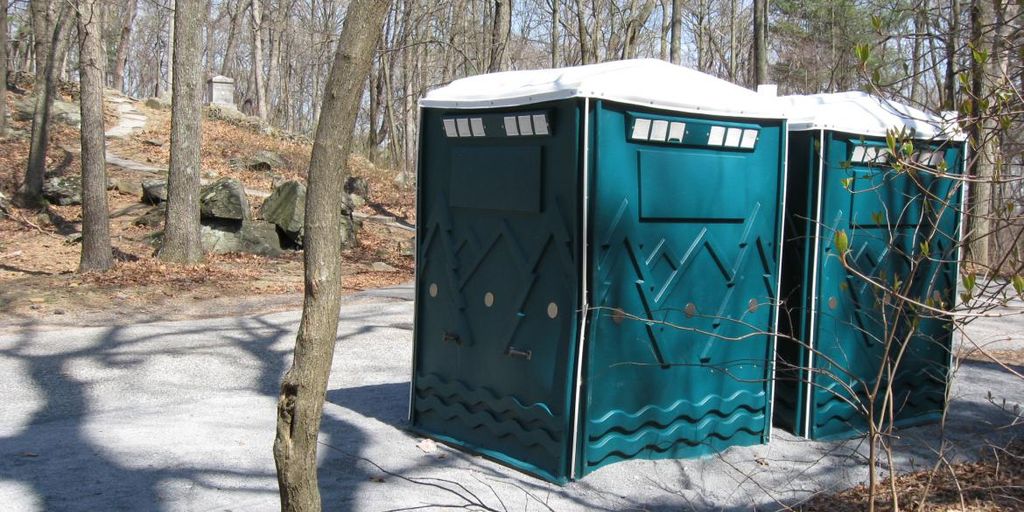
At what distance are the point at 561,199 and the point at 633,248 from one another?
1.61 feet

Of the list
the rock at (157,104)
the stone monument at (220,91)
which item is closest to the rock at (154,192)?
the rock at (157,104)

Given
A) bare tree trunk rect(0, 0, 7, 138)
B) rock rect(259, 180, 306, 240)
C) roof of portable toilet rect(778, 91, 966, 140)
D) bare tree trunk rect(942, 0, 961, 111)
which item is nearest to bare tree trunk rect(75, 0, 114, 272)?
rock rect(259, 180, 306, 240)

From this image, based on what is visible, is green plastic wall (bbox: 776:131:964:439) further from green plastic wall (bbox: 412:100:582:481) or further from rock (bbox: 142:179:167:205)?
rock (bbox: 142:179:167:205)

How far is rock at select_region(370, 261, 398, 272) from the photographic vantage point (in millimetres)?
15843

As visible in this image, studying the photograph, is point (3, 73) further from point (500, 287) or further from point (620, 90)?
point (620, 90)

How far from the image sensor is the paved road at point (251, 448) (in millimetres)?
4613

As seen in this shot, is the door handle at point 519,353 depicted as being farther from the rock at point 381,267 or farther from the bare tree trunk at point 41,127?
the bare tree trunk at point 41,127

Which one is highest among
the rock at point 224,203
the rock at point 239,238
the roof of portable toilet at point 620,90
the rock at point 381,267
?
the roof of portable toilet at point 620,90

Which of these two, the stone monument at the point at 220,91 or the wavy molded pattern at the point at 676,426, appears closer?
the wavy molded pattern at the point at 676,426

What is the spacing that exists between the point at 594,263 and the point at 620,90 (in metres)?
0.93

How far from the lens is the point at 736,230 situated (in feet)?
18.0

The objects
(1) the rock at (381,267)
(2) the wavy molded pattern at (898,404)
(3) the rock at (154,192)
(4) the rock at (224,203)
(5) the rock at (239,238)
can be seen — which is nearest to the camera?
(2) the wavy molded pattern at (898,404)

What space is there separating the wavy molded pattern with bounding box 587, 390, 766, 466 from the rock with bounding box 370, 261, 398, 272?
10.7 m

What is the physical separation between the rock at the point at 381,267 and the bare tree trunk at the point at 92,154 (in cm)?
450
